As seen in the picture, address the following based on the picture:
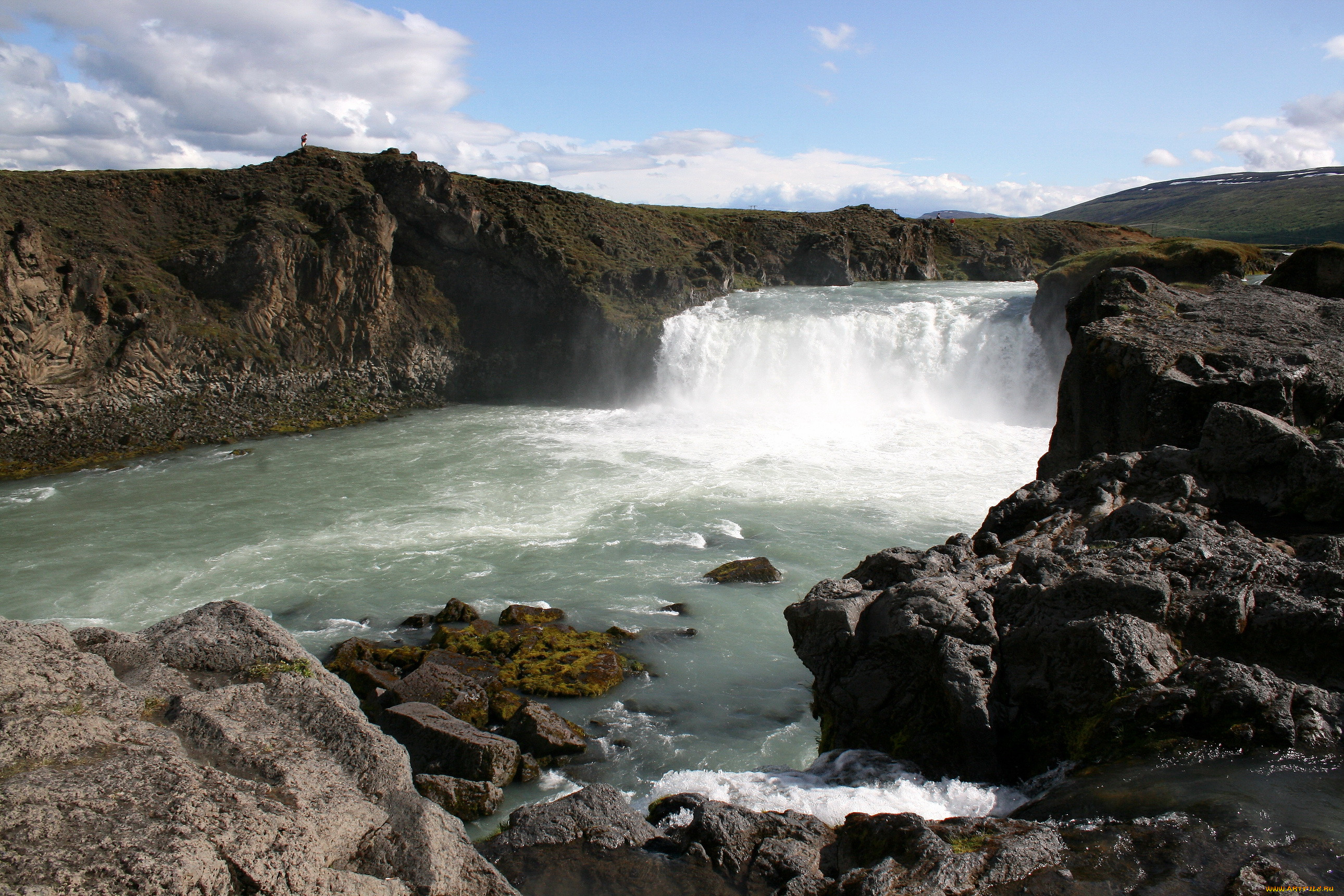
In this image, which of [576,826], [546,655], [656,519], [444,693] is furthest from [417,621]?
[576,826]

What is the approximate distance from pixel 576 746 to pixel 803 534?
10.3 metres

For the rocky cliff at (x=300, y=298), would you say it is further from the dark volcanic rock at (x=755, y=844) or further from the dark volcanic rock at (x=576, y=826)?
the dark volcanic rock at (x=755, y=844)

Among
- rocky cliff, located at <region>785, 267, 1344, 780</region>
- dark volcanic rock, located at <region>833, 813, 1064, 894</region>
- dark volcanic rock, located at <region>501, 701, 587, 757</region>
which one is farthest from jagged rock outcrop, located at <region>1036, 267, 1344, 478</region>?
dark volcanic rock, located at <region>501, 701, 587, 757</region>

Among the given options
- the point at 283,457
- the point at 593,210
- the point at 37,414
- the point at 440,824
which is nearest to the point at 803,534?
the point at 440,824

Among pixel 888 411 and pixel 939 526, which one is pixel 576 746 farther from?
pixel 888 411

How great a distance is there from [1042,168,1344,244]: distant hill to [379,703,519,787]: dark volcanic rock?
426 ft

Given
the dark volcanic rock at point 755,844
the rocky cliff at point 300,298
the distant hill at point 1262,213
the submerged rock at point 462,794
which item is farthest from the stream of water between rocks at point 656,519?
the distant hill at point 1262,213

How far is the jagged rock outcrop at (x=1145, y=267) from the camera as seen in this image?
3102cm

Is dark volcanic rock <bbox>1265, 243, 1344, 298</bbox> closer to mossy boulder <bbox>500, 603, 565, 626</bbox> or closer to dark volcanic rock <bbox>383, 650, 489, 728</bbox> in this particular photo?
mossy boulder <bbox>500, 603, 565, 626</bbox>

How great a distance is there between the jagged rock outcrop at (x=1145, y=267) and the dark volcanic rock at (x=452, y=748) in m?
24.9

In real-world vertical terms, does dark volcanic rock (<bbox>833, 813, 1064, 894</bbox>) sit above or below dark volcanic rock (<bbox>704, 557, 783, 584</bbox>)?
above

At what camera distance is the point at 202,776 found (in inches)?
216

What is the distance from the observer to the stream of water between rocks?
1191 centimetres

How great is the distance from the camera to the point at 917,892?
6160mm
